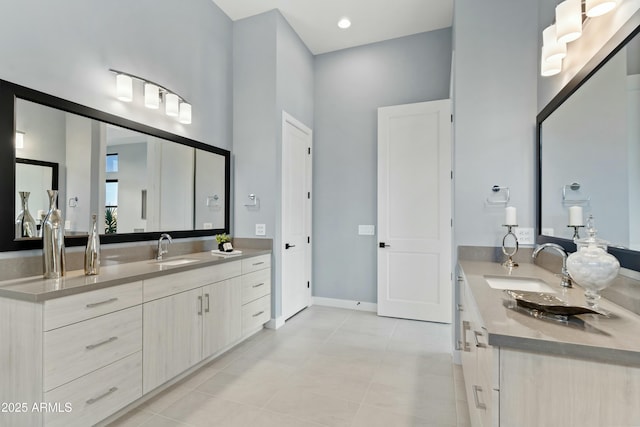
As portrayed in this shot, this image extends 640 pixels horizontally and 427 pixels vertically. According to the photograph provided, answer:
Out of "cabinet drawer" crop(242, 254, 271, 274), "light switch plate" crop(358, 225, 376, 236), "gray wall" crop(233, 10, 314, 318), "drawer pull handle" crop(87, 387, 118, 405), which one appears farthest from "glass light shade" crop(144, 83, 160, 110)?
"light switch plate" crop(358, 225, 376, 236)

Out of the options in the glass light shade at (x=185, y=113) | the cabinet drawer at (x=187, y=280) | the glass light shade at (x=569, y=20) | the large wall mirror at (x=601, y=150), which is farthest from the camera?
the glass light shade at (x=185, y=113)

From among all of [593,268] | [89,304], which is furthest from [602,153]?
[89,304]

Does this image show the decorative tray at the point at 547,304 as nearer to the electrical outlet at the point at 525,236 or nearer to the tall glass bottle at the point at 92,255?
the electrical outlet at the point at 525,236

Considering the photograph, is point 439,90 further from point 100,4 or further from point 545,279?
point 100,4

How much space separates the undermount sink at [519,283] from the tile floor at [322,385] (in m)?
0.83

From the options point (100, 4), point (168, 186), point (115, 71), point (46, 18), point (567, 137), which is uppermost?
point (100, 4)

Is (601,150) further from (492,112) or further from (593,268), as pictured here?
(492,112)

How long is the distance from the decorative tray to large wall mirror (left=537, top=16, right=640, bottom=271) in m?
0.34

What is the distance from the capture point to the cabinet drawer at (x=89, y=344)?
55.3 inches

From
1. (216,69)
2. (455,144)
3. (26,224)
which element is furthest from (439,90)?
(26,224)

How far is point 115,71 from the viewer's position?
2.21m

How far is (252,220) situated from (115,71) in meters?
1.77

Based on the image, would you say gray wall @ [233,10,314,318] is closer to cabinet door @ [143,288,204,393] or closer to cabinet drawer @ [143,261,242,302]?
cabinet drawer @ [143,261,242,302]

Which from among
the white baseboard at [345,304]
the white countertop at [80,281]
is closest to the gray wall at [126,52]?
the white countertop at [80,281]
